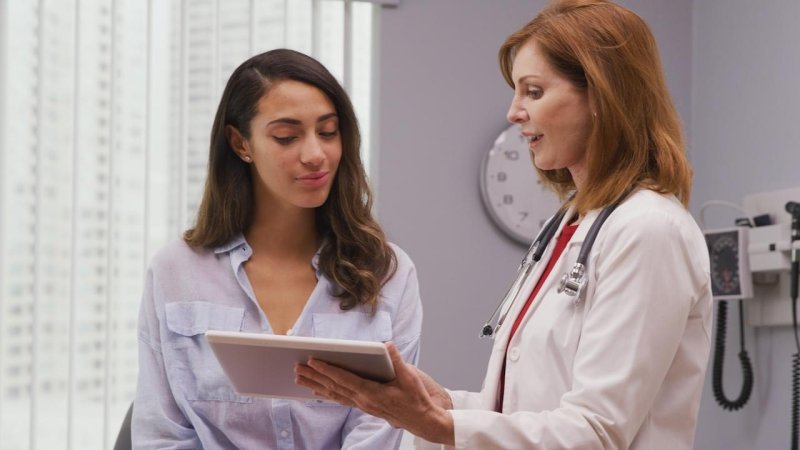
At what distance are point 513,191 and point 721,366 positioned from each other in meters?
0.93

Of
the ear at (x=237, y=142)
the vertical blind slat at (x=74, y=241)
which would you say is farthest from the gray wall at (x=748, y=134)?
the vertical blind slat at (x=74, y=241)

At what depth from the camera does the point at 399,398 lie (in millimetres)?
1511

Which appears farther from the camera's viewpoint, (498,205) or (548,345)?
(498,205)

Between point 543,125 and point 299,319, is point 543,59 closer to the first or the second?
point 543,125

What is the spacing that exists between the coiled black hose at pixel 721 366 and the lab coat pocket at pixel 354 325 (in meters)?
1.68

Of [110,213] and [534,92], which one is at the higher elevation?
[534,92]

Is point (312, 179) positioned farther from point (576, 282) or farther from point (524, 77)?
point (576, 282)

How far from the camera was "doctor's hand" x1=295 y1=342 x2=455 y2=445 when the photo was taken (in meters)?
A: 1.50

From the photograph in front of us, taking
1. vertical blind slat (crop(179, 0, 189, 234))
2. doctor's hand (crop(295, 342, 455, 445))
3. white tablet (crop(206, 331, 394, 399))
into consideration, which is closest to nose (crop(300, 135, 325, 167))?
white tablet (crop(206, 331, 394, 399))

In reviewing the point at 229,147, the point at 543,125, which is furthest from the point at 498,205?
the point at 543,125

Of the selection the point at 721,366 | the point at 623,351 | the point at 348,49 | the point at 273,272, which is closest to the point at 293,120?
the point at 273,272

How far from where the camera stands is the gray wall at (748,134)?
11.2ft

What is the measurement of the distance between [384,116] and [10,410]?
1.54 meters

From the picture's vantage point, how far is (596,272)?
1521mm
